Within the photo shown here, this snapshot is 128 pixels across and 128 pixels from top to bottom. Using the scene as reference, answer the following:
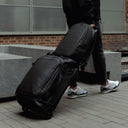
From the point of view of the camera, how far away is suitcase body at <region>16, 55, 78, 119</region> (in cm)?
380

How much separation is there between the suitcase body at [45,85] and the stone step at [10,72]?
763mm

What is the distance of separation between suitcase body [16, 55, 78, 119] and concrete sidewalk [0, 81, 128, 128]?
154mm

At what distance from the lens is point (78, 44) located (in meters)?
4.23

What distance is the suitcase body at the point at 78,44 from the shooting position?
420 cm

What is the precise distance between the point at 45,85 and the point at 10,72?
1.08 metres

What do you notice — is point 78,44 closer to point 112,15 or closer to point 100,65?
point 100,65

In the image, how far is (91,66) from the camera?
5.68 metres

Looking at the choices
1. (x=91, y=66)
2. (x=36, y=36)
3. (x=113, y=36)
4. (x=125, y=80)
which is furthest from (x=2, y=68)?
(x=113, y=36)

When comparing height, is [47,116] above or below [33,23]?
below

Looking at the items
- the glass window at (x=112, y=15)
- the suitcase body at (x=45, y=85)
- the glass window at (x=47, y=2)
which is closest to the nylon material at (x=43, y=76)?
the suitcase body at (x=45, y=85)

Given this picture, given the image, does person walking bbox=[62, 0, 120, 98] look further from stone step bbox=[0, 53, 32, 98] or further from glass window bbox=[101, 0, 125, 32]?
glass window bbox=[101, 0, 125, 32]

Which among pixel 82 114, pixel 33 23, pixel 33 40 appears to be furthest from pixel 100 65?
pixel 33 23

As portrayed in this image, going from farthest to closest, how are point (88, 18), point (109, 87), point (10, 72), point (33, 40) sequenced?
point (33, 40) < point (109, 87) < point (10, 72) < point (88, 18)

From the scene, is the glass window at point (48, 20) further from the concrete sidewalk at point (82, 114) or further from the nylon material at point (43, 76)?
the nylon material at point (43, 76)
